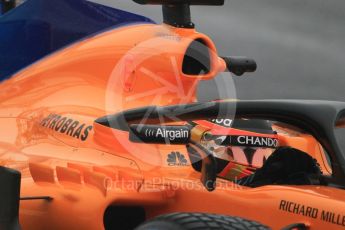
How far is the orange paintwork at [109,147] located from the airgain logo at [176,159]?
38 millimetres

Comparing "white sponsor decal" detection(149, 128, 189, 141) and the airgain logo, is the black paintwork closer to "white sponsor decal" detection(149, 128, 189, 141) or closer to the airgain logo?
"white sponsor decal" detection(149, 128, 189, 141)

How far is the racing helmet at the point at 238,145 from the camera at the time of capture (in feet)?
12.5

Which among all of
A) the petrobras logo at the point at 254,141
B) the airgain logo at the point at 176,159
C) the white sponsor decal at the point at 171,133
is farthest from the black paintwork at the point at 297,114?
the petrobras logo at the point at 254,141

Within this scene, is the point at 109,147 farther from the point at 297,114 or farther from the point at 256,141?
the point at 297,114

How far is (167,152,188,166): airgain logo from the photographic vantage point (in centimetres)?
377

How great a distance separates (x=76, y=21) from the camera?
5066mm

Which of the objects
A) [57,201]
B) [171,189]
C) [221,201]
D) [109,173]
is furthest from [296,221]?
[57,201]

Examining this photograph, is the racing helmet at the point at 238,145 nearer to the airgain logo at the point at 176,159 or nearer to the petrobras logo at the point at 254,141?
the petrobras logo at the point at 254,141

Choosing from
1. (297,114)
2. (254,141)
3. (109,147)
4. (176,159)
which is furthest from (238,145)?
(297,114)

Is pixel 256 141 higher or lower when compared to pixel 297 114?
lower

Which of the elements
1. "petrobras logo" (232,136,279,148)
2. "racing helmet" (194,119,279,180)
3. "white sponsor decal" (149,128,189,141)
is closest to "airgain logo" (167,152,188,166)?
"racing helmet" (194,119,279,180)

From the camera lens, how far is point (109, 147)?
376 cm

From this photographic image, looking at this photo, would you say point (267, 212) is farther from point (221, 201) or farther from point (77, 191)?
point (77, 191)

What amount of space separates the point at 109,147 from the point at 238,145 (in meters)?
0.78
